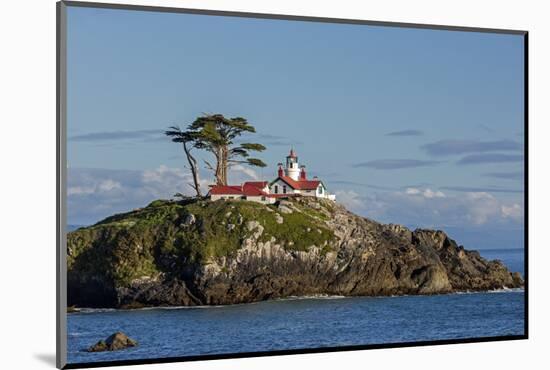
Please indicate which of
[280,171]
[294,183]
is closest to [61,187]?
[280,171]

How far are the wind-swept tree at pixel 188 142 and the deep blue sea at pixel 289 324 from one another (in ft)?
6.11

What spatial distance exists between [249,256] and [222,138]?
2153 mm

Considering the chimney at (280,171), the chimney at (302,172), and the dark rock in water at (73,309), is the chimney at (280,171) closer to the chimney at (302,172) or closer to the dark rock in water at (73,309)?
the chimney at (302,172)

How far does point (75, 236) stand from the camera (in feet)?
53.4

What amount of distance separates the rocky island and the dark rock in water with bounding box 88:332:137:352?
1212 millimetres

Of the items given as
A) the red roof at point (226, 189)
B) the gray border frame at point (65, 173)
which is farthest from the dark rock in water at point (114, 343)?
the red roof at point (226, 189)

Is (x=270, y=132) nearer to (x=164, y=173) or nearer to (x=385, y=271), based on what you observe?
(x=164, y=173)

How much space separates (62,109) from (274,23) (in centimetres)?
362

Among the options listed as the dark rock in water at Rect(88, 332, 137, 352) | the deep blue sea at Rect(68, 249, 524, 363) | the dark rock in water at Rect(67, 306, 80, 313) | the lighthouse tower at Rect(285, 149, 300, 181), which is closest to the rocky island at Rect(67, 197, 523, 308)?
the dark rock in water at Rect(67, 306, 80, 313)

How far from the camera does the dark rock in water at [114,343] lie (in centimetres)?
1451

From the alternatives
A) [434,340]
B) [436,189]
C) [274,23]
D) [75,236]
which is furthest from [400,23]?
[75,236]

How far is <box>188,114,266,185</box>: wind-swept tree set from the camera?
16.3 metres

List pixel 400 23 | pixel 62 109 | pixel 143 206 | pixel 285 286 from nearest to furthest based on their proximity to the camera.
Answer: pixel 62 109 < pixel 400 23 < pixel 143 206 < pixel 285 286

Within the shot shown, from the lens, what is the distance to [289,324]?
1616 centimetres
